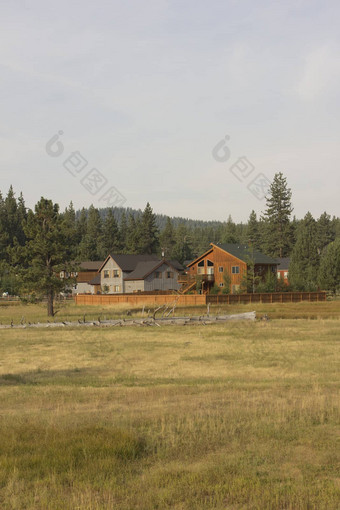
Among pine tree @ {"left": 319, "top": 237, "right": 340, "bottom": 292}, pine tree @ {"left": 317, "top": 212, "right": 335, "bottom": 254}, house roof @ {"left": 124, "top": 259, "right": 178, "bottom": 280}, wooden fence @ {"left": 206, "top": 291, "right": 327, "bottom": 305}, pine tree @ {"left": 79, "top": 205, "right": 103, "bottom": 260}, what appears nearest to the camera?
wooden fence @ {"left": 206, "top": 291, "right": 327, "bottom": 305}

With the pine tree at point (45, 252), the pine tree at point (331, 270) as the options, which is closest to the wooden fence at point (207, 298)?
the pine tree at point (331, 270)

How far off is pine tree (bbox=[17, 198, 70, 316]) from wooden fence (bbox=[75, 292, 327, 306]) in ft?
52.2

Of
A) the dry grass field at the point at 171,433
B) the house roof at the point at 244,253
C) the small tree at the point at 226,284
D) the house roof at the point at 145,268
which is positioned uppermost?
the house roof at the point at 244,253

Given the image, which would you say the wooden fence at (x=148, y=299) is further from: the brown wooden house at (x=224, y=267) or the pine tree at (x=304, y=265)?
the pine tree at (x=304, y=265)

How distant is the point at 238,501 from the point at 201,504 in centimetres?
60

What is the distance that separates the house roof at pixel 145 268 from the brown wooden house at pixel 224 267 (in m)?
6.37

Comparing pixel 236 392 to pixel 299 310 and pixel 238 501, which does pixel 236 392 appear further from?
pixel 299 310

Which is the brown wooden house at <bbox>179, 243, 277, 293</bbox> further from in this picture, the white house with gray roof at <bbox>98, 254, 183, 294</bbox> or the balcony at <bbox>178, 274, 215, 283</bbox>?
the white house with gray roof at <bbox>98, 254, 183, 294</bbox>

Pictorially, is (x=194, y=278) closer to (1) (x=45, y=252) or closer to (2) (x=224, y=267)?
(2) (x=224, y=267)

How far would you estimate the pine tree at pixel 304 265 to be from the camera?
268 feet

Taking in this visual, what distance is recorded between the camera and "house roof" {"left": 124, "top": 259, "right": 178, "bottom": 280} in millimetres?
91688

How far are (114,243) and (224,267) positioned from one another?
80.4 meters

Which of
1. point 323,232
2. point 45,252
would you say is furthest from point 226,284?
point 323,232

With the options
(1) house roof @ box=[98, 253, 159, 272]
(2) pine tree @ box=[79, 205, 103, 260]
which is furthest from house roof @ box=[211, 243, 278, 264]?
(2) pine tree @ box=[79, 205, 103, 260]
